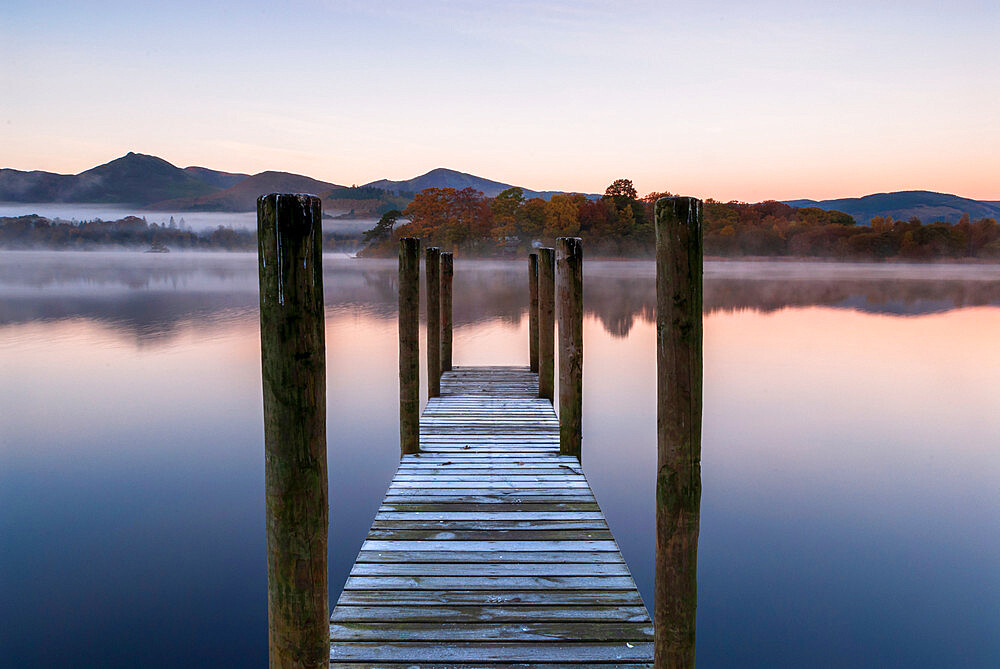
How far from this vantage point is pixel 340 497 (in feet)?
27.2

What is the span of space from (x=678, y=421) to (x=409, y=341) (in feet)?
14.0

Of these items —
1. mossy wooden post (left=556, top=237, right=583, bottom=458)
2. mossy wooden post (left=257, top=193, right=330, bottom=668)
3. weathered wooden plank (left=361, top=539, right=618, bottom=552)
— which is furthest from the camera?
mossy wooden post (left=556, top=237, right=583, bottom=458)

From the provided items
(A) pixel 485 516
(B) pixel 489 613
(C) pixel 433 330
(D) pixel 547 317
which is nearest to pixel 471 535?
(A) pixel 485 516

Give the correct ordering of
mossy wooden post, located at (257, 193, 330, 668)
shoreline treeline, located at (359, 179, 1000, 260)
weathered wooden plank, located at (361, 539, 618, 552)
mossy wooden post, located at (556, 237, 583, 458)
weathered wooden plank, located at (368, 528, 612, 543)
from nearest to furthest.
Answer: mossy wooden post, located at (257, 193, 330, 668) → weathered wooden plank, located at (361, 539, 618, 552) → weathered wooden plank, located at (368, 528, 612, 543) → mossy wooden post, located at (556, 237, 583, 458) → shoreline treeline, located at (359, 179, 1000, 260)

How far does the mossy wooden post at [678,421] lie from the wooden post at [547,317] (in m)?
6.15

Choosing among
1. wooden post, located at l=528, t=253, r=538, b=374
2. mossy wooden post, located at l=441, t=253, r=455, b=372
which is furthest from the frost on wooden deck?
wooden post, located at l=528, t=253, r=538, b=374

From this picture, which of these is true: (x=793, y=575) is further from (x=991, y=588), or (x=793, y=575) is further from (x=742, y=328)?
(x=742, y=328)

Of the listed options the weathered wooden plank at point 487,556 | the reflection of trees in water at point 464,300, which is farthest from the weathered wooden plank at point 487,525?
the reflection of trees in water at point 464,300

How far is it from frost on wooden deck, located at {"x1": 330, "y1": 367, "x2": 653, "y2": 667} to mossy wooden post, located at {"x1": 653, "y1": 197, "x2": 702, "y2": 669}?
1.62 ft

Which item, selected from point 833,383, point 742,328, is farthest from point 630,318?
point 833,383

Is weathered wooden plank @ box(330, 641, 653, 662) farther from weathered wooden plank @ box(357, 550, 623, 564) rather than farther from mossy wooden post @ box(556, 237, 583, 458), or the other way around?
mossy wooden post @ box(556, 237, 583, 458)

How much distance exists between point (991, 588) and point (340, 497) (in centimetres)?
684

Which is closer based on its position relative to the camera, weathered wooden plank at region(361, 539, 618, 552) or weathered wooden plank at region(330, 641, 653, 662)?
weathered wooden plank at region(330, 641, 653, 662)

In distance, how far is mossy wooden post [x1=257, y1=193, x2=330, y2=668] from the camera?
248 cm
